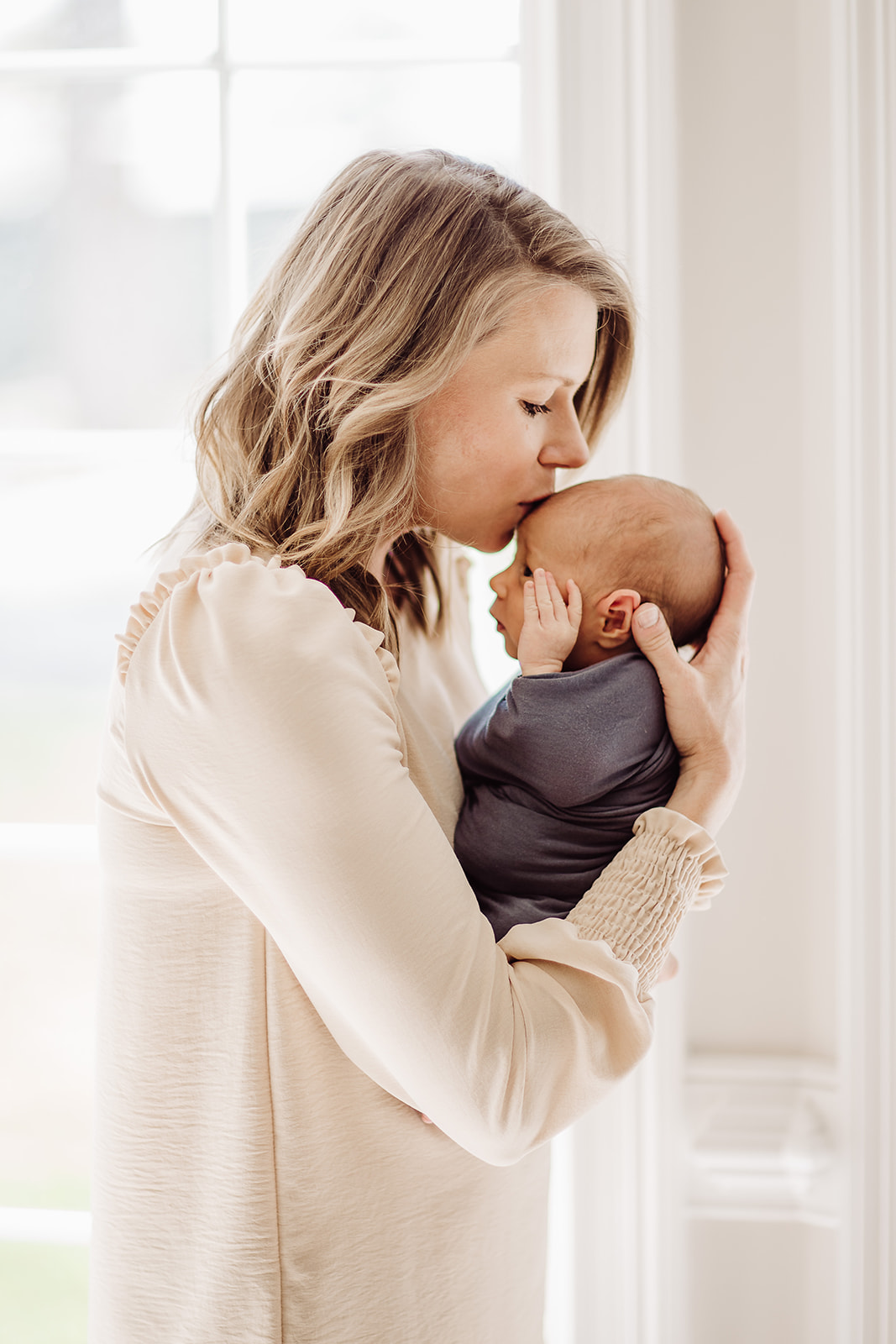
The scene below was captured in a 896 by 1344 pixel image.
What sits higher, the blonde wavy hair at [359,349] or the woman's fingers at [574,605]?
the blonde wavy hair at [359,349]

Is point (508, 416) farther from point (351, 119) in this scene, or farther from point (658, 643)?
point (351, 119)

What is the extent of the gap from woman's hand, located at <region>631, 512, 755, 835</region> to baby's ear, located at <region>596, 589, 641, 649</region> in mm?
21

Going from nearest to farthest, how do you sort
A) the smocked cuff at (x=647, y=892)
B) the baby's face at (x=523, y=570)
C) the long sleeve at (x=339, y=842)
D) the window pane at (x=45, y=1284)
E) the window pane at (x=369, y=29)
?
the long sleeve at (x=339, y=842) → the smocked cuff at (x=647, y=892) → the baby's face at (x=523, y=570) → the window pane at (x=369, y=29) → the window pane at (x=45, y=1284)

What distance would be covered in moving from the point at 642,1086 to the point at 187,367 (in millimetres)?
1269

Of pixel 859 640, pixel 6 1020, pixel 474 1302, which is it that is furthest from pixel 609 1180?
pixel 6 1020

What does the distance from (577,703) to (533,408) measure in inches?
11.8

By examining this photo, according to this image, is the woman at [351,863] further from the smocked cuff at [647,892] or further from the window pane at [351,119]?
the window pane at [351,119]

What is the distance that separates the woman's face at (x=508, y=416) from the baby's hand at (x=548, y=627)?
10 centimetres

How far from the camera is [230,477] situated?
88 centimetres

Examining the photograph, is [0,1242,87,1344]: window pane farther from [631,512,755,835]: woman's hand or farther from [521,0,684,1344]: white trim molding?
[631,512,755,835]: woman's hand

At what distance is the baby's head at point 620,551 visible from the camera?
3.22ft

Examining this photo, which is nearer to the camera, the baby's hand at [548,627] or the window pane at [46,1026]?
the baby's hand at [548,627]

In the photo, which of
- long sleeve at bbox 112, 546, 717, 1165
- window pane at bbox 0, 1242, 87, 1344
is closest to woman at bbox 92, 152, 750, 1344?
long sleeve at bbox 112, 546, 717, 1165

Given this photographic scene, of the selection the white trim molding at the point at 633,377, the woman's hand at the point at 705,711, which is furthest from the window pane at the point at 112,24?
the woman's hand at the point at 705,711
